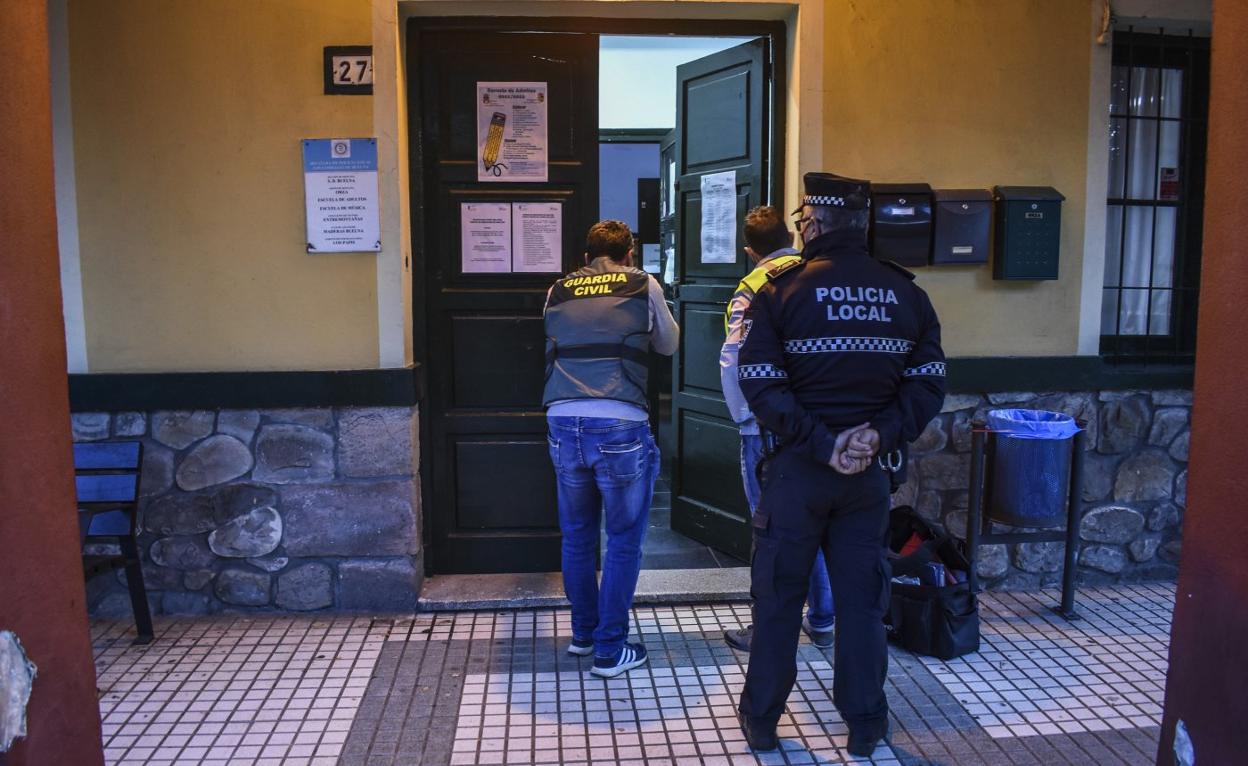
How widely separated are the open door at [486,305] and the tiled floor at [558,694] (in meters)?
0.53

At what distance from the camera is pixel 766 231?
4156 mm

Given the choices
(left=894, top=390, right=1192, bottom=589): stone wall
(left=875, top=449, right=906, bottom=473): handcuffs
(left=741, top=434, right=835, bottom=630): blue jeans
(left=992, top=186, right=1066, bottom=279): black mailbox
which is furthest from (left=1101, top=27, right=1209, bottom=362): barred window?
(left=875, top=449, right=906, bottom=473): handcuffs

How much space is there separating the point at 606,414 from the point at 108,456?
8.01 feet

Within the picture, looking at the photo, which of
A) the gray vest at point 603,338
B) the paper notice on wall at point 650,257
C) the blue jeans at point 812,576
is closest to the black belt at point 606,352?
the gray vest at point 603,338

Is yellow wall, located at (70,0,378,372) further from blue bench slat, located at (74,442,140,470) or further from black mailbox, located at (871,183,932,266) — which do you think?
black mailbox, located at (871,183,932,266)

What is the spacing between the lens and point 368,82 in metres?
4.56

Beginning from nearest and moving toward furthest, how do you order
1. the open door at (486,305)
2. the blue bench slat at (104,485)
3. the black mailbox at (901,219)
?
1. the blue bench slat at (104,485)
2. the black mailbox at (901,219)
3. the open door at (486,305)

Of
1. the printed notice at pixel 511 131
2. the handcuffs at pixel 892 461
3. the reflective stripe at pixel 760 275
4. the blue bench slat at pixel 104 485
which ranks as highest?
the printed notice at pixel 511 131

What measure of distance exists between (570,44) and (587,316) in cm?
178

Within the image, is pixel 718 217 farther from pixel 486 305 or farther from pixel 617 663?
pixel 617 663

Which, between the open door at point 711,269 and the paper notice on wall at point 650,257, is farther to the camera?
the paper notice on wall at point 650,257

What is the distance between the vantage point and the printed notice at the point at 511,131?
4.92 meters

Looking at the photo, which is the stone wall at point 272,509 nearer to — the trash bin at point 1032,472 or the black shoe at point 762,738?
the black shoe at point 762,738

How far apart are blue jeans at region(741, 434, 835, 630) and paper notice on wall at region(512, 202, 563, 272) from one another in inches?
59.4
